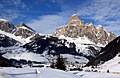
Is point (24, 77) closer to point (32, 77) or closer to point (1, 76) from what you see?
point (32, 77)

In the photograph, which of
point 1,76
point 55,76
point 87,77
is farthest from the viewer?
point 87,77

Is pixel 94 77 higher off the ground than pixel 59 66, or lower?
lower

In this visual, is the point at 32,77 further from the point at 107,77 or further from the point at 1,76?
the point at 107,77

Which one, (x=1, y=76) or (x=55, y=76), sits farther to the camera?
(x=55, y=76)

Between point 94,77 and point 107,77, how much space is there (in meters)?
0.58

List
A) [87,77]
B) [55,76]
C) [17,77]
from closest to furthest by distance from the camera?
[17,77] → [55,76] → [87,77]

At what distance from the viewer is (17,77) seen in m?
8.84

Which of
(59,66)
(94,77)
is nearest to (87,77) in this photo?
(94,77)

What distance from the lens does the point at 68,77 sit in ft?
32.3

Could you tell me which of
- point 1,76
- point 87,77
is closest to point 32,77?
point 1,76

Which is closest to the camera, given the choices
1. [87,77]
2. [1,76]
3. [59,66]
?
[1,76]

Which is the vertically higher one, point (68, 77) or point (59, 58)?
point (59, 58)

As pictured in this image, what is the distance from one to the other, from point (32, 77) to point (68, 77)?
143cm

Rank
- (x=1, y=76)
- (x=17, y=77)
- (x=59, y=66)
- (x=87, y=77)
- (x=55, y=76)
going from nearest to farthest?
(x=1, y=76) < (x=17, y=77) < (x=55, y=76) < (x=87, y=77) < (x=59, y=66)
